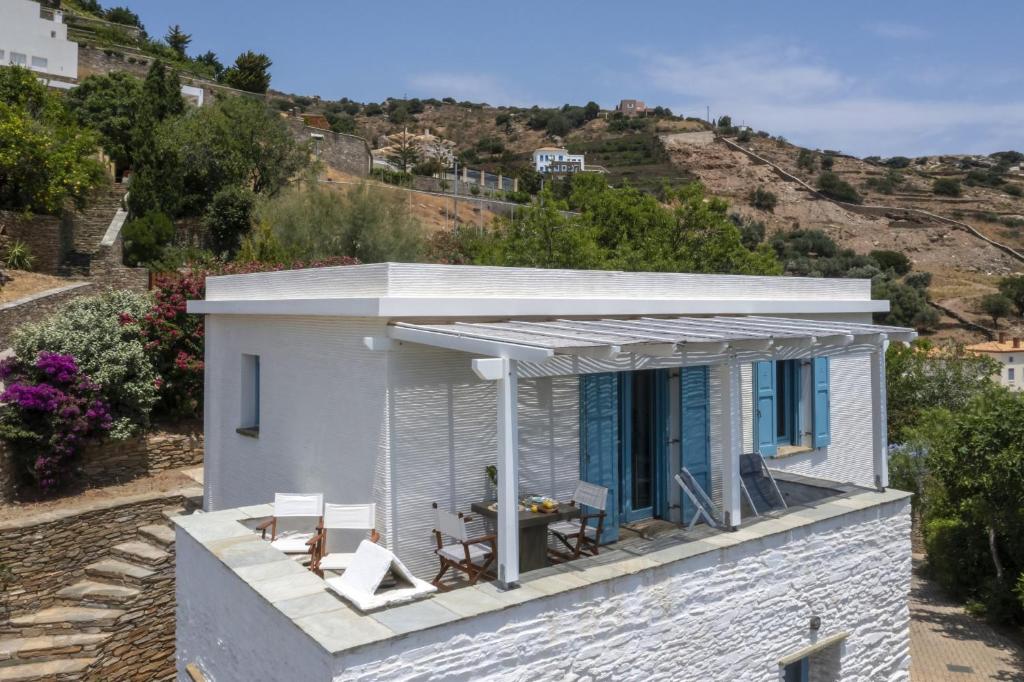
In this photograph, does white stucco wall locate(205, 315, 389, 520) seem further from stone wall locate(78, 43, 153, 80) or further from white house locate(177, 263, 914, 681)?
stone wall locate(78, 43, 153, 80)

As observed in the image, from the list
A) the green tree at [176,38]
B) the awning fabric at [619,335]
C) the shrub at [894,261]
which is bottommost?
the awning fabric at [619,335]

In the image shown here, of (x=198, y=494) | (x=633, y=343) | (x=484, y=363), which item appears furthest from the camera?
(x=198, y=494)

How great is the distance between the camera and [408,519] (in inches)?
280

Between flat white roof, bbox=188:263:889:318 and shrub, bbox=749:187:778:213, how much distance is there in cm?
7346

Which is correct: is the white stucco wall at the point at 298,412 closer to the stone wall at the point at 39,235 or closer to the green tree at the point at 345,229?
the green tree at the point at 345,229

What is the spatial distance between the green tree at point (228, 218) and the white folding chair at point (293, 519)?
21536 mm

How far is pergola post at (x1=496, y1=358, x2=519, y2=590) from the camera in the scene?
586 cm

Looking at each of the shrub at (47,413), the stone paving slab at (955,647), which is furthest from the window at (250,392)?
the stone paving slab at (955,647)

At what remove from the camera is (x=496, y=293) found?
838 cm

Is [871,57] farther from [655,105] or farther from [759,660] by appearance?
[655,105]

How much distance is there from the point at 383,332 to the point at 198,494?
851cm

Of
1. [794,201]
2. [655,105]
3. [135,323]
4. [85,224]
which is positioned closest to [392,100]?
[655,105]

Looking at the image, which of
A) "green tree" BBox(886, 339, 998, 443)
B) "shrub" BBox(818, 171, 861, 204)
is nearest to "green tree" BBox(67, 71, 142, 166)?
"green tree" BBox(886, 339, 998, 443)

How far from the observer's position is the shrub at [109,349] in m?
13.8
